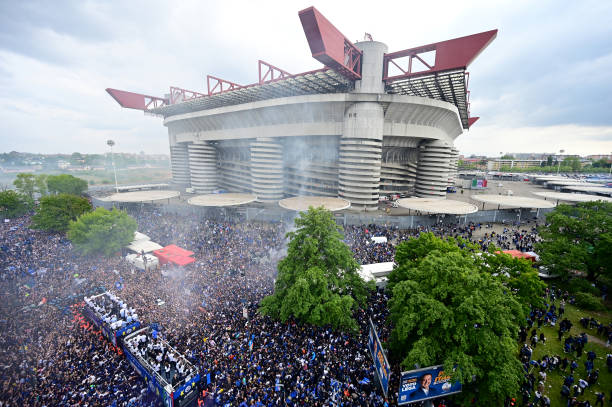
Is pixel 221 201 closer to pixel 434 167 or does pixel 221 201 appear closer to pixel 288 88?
pixel 288 88

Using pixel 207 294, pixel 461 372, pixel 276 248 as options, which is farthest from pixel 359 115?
pixel 461 372

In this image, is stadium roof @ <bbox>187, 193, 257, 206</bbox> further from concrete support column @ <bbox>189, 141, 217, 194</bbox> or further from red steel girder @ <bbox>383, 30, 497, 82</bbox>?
red steel girder @ <bbox>383, 30, 497, 82</bbox>

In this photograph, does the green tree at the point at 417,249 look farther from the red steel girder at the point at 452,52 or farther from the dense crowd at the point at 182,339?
the red steel girder at the point at 452,52

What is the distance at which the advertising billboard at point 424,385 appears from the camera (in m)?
8.83

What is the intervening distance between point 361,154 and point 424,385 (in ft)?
97.3

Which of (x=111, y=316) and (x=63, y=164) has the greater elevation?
(x=63, y=164)

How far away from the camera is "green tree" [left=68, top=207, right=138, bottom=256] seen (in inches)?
915

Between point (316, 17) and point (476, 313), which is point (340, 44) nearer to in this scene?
point (316, 17)

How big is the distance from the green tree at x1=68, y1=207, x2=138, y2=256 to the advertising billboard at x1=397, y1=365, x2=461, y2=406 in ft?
86.1

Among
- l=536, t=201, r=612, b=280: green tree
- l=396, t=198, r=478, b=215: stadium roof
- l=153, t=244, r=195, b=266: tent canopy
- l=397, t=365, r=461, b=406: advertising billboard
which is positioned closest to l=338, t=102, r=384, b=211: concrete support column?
l=396, t=198, r=478, b=215: stadium roof

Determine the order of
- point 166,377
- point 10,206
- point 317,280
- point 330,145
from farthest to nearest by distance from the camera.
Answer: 1. point 330,145
2. point 10,206
3. point 317,280
4. point 166,377

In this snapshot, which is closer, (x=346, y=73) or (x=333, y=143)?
(x=346, y=73)

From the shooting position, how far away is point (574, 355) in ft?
42.1

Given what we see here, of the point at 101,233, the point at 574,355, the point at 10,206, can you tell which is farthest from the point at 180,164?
the point at 574,355
